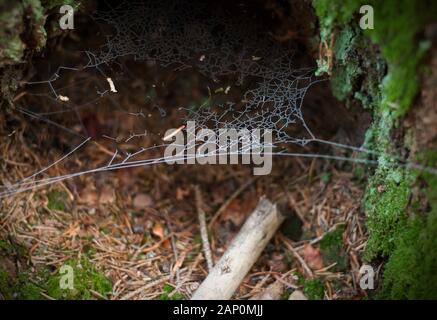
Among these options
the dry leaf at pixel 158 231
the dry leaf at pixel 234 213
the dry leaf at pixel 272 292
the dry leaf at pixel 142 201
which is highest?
the dry leaf at pixel 142 201

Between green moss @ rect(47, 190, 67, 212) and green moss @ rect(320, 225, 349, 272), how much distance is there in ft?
5.06

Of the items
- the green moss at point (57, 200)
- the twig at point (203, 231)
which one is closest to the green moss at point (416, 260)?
the twig at point (203, 231)

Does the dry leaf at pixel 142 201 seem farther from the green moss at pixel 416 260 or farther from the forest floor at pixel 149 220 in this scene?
the green moss at pixel 416 260

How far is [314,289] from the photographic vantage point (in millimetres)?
2174

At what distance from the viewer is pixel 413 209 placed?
177 cm

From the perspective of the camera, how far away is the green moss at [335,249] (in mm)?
2254

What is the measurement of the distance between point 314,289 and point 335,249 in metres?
0.27

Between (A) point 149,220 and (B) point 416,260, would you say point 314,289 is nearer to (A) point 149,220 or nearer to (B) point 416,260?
(B) point 416,260

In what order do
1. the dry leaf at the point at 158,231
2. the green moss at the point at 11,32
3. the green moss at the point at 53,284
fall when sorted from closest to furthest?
the green moss at the point at 11,32 → the green moss at the point at 53,284 → the dry leaf at the point at 158,231

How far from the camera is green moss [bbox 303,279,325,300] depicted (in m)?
2.16

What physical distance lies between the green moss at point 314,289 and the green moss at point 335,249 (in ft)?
0.43

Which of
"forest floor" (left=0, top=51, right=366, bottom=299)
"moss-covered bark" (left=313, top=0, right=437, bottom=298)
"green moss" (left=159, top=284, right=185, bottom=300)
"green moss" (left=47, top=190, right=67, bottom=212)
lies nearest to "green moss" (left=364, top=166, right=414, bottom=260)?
"moss-covered bark" (left=313, top=0, right=437, bottom=298)

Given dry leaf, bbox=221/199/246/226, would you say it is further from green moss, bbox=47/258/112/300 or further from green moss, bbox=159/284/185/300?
green moss, bbox=47/258/112/300

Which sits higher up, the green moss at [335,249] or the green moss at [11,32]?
the green moss at [11,32]
